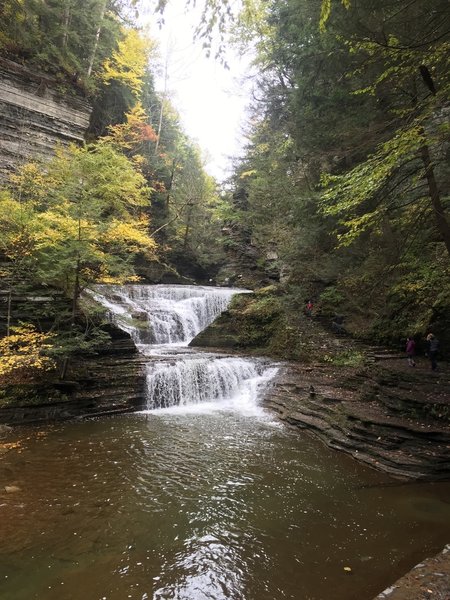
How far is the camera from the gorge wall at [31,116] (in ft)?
52.6

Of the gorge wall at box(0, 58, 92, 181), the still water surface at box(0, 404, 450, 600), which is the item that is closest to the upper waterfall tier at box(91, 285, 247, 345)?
the gorge wall at box(0, 58, 92, 181)

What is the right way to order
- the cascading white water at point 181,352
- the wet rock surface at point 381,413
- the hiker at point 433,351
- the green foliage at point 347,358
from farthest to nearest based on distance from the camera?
the green foliage at point 347,358
the cascading white water at point 181,352
the hiker at point 433,351
the wet rock surface at point 381,413

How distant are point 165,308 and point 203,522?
44.7 feet

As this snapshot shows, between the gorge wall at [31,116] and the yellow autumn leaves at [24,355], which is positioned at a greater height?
the gorge wall at [31,116]

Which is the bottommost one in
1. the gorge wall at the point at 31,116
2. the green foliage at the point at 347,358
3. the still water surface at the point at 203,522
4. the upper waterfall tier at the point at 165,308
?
the still water surface at the point at 203,522

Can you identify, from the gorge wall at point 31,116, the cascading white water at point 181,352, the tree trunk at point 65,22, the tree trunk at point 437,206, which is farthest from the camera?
the tree trunk at point 65,22

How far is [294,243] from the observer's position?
1468 centimetres

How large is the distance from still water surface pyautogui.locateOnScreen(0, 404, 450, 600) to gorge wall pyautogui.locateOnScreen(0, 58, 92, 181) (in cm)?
1386

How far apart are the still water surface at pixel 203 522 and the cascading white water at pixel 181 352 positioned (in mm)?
3738

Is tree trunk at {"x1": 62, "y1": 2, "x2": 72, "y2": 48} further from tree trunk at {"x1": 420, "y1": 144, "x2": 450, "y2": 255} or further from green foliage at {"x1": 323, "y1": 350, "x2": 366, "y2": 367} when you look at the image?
green foliage at {"x1": 323, "y1": 350, "x2": 366, "y2": 367}

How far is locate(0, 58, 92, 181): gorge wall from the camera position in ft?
52.6

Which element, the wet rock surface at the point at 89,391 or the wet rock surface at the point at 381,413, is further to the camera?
the wet rock surface at the point at 89,391

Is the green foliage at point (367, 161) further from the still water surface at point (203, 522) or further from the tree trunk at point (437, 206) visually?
the still water surface at point (203, 522)

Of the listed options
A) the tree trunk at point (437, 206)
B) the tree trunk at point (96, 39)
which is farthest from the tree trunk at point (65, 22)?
the tree trunk at point (437, 206)
